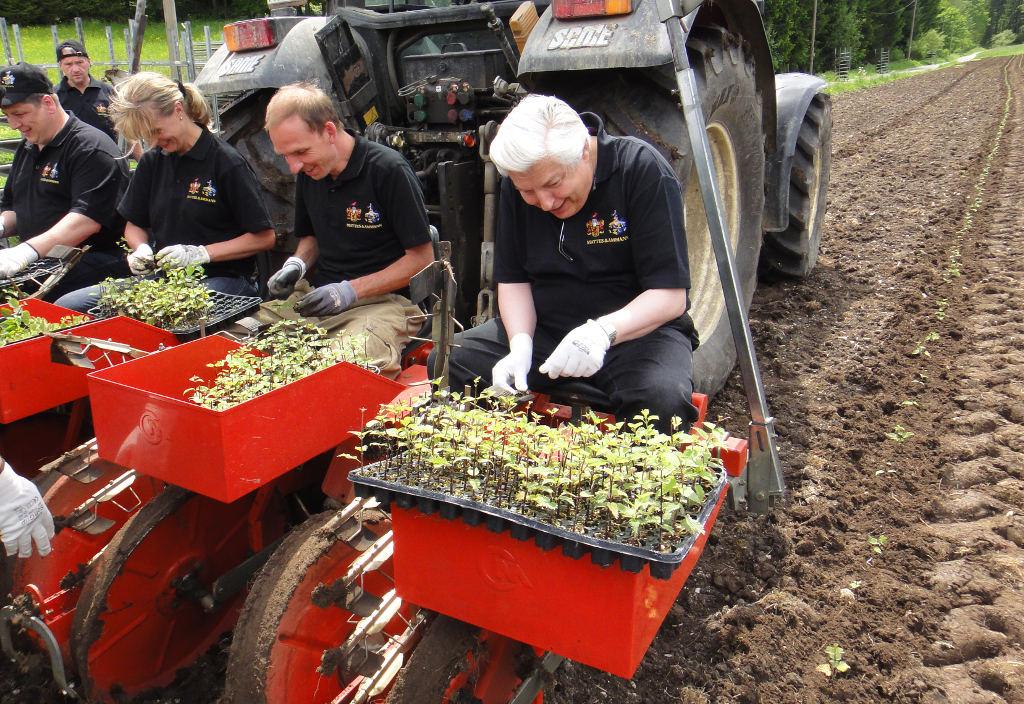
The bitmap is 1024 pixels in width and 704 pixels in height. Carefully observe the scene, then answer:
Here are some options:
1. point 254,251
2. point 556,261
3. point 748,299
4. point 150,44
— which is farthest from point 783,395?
point 150,44

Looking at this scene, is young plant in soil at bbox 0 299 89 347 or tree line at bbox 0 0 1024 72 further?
tree line at bbox 0 0 1024 72

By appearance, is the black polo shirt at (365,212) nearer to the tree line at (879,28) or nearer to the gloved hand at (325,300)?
the gloved hand at (325,300)

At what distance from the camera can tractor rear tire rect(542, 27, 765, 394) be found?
285 cm

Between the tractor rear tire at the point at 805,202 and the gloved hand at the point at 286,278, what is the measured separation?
2921 millimetres

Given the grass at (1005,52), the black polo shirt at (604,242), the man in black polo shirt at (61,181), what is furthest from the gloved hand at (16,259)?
the grass at (1005,52)

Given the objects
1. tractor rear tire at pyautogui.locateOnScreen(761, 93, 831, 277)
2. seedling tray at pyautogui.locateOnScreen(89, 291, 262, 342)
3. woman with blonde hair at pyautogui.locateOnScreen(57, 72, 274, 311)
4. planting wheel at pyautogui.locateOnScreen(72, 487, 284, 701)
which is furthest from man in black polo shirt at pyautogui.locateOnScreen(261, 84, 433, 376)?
tractor rear tire at pyautogui.locateOnScreen(761, 93, 831, 277)

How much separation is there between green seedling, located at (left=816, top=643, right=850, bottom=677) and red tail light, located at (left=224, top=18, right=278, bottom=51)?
11.2 ft

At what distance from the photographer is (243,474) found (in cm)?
198

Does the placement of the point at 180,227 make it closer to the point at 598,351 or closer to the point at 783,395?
the point at 598,351

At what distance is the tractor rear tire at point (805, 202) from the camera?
4.84 m

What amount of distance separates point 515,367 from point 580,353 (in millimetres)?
241

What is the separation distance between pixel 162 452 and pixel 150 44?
2590 centimetres

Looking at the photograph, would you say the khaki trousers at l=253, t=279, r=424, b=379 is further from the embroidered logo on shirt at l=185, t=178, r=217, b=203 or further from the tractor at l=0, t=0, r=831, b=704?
the embroidered logo on shirt at l=185, t=178, r=217, b=203

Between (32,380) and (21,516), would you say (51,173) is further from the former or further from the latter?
(21,516)
